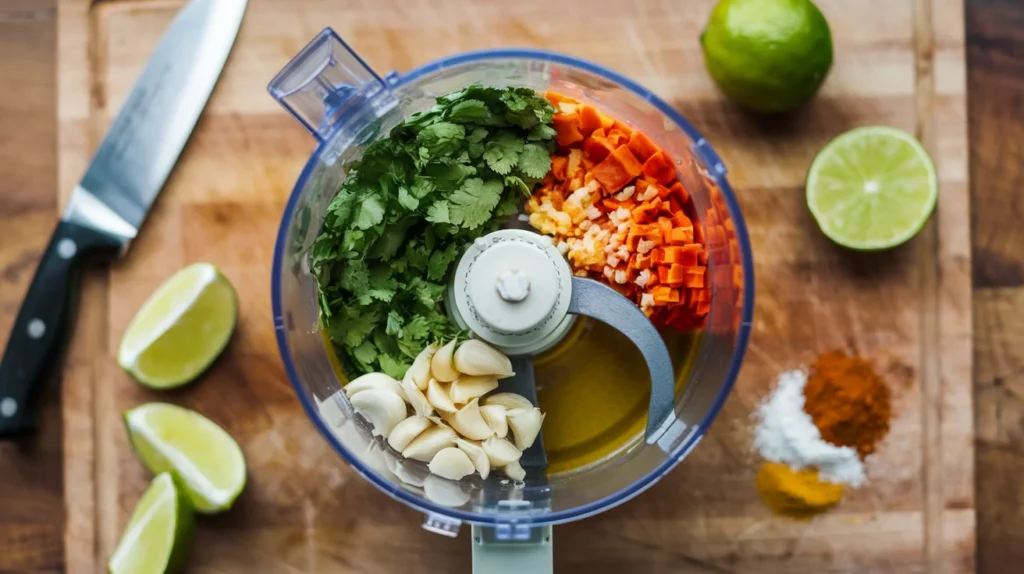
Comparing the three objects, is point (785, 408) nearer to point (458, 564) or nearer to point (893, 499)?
point (893, 499)

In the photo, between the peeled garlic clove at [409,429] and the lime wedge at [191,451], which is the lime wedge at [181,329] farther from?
the peeled garlic clove at [409,429]

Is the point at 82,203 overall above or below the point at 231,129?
below

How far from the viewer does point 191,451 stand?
1.34m

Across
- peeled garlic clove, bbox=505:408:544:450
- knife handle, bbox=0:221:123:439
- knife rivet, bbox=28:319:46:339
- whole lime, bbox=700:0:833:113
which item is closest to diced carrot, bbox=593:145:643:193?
whole lime, bbox=700:0:833:113

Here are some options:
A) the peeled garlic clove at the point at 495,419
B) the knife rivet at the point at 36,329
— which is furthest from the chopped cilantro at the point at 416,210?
the knife rivet at the point at 36,329

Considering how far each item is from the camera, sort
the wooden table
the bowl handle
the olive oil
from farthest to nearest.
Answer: the wooden table < the olive oil < the bowl handle

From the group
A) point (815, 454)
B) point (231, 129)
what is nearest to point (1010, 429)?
point (815, 454)

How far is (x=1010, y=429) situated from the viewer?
1.40 metres

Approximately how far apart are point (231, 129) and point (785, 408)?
0.96 meters

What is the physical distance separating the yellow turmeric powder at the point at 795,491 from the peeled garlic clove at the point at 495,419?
0.44 meters

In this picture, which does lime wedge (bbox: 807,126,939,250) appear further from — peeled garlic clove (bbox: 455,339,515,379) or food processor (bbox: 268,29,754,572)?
peeled garlic clove (bbox: 455,339,515,379)

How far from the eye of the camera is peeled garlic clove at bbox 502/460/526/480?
3.88 feet

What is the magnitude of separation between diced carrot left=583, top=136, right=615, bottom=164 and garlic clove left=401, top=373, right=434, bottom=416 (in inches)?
15.5

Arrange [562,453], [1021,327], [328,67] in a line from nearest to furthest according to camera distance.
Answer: [328,67], [562,453], [1021,327]
